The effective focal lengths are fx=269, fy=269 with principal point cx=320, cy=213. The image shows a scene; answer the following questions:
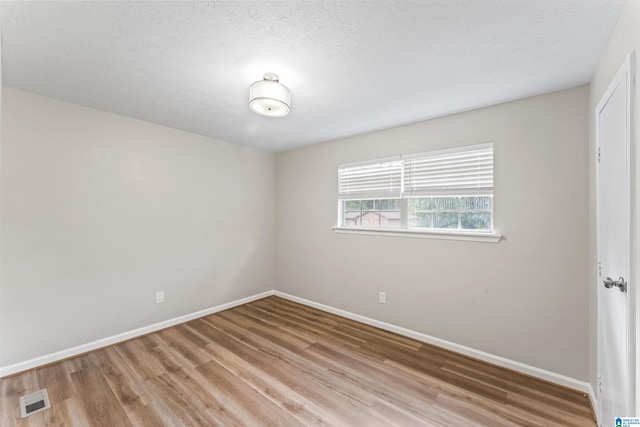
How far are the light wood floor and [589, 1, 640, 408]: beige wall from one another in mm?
663

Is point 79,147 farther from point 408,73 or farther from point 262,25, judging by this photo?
point 408,73

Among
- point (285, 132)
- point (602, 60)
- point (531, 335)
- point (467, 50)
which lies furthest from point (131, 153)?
point (531, 335)

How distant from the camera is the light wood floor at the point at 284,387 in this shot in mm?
Answer: 1820

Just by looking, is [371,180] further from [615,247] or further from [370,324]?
[615,247]

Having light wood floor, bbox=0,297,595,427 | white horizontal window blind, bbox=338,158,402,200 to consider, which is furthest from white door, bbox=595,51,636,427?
white horizontal window blind, bbox=338,158,402,200

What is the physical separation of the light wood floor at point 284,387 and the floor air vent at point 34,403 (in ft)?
0.18

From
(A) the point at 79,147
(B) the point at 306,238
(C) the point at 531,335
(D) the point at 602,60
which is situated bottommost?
(C) the point at 531,335

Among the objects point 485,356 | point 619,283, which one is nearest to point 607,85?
point 619,283

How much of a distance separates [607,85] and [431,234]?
5.49 ft

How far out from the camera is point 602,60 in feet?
5.62

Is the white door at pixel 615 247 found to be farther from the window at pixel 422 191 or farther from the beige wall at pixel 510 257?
the window at pixel 422 191

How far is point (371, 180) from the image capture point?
3408mm

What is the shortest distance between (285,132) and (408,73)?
5.89ft

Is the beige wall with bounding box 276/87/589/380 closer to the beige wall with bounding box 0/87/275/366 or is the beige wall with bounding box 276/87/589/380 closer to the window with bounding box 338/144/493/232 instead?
Answer: the window with bounding box 338/144/493/232
